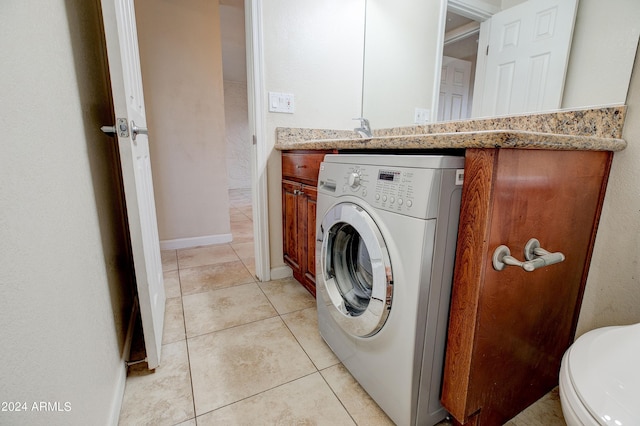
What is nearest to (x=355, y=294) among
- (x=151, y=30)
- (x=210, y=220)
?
(x=210, y=220)

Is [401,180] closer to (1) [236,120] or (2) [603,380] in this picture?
(2) [603,380]

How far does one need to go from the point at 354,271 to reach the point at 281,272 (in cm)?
94

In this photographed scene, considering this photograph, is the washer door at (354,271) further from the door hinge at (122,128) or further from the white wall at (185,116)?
the white wall at (185,116)

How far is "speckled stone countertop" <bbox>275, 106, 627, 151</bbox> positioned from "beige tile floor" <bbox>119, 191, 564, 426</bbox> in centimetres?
89

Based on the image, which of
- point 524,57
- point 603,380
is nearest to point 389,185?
point 603,380

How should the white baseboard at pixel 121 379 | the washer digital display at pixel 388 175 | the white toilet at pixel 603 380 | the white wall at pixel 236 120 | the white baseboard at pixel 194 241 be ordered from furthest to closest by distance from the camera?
the white wall at pixel 236 120, the white baseboard at pixel 194 241, the white baseboard at pixel 121 379, the washer digital display at pixel 388 175, the white toilet at pixel 603 380

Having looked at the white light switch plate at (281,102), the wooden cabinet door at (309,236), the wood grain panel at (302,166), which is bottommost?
the wooden cabinet door at (309,236)

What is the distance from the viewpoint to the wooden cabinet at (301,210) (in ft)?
4.83

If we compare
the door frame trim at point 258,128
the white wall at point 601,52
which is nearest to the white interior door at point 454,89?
the white wall at point 601,52

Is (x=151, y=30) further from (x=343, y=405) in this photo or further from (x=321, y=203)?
(x=343, y=405)

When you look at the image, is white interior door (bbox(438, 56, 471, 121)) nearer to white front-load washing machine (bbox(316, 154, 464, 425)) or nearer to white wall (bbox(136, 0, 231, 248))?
white front-load washing machine (bbox(316, 154, 464, 425))

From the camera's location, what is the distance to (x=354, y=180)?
931mm

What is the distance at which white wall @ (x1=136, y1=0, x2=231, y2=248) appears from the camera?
2.20 meters

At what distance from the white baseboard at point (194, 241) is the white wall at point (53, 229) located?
5.11 ft
